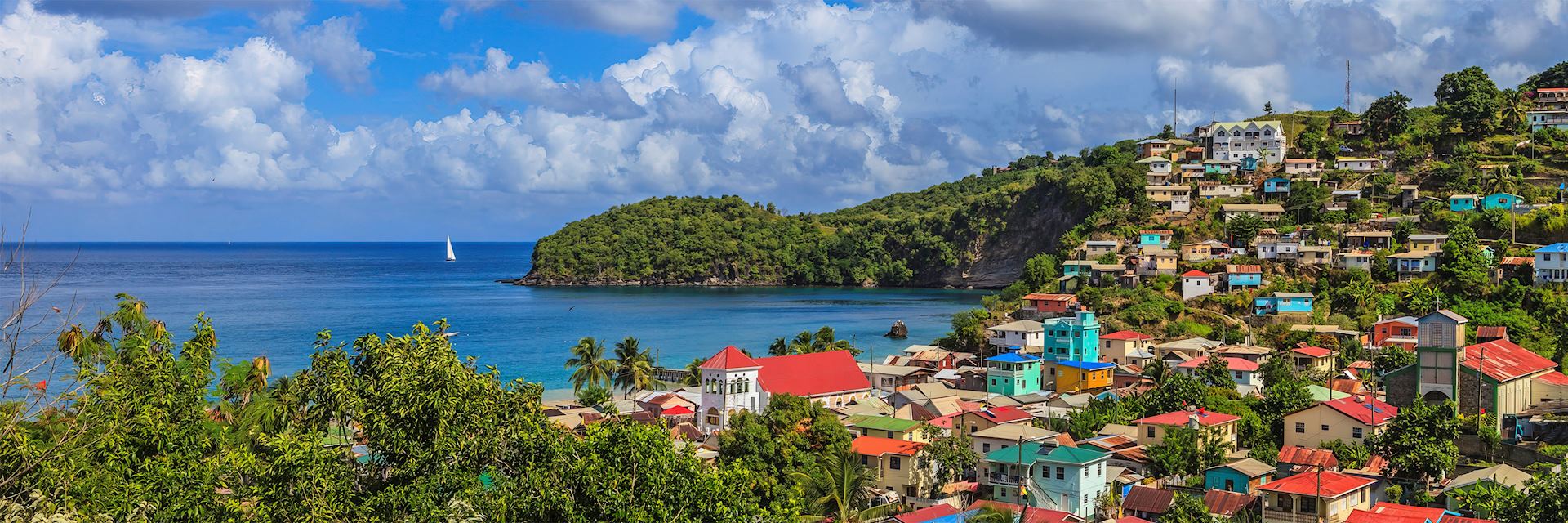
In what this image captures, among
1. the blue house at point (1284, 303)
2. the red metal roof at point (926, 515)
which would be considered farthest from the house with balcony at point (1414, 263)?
the red metal roof at point (926, 515)

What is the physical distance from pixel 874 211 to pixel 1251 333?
4208 inches

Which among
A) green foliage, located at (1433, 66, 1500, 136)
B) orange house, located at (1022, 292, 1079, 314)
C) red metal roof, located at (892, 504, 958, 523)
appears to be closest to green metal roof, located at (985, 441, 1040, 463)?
red metal roof, located at (892, 504, 958, 523)

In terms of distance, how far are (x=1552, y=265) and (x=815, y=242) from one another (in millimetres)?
83347

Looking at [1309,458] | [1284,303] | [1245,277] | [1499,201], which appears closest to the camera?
[1309,458]

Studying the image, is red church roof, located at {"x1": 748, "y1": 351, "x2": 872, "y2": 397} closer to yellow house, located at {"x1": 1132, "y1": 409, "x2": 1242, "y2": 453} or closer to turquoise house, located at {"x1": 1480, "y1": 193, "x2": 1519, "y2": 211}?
yellow house, located at {"x1": 1132, "y1": 409, "x2": 1242, "y2": 453}

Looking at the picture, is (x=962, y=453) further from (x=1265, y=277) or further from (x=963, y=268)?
(x=963, y=268)

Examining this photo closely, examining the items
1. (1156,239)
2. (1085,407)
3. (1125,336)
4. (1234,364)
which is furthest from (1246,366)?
(1156,239)

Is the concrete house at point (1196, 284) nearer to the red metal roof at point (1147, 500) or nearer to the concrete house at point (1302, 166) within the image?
the concrete house at point (1302, 166)

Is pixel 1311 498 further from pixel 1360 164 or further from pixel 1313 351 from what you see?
pixel 1360 164

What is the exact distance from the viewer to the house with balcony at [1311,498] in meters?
21.8

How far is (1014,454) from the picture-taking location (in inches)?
1004

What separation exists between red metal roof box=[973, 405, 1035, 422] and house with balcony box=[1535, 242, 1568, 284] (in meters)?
30.4

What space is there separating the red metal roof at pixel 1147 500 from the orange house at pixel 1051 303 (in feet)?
111

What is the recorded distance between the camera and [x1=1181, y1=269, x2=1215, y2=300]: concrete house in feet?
186
